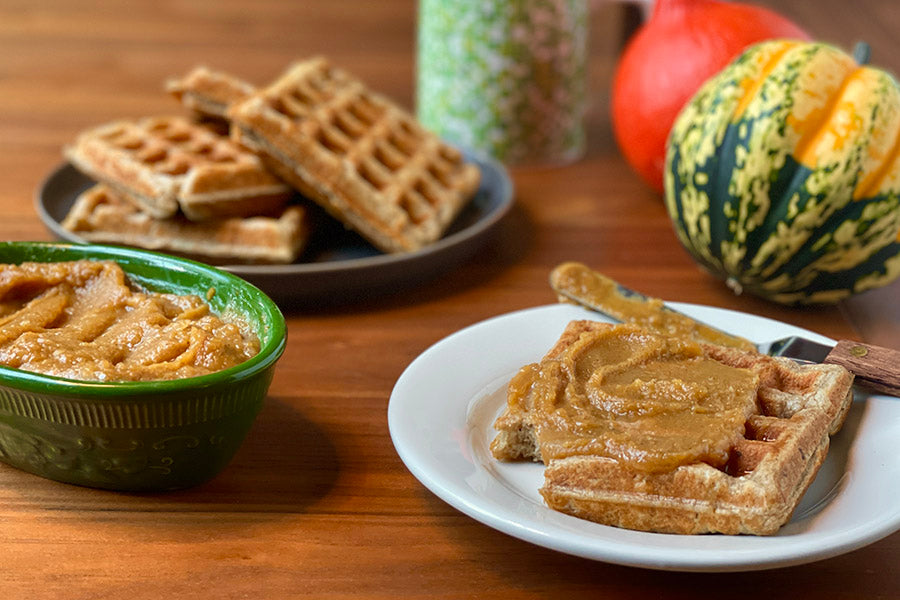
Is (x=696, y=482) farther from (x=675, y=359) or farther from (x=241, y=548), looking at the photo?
(x=241, y=548)

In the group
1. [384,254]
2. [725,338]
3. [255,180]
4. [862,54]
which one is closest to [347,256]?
[384,254]

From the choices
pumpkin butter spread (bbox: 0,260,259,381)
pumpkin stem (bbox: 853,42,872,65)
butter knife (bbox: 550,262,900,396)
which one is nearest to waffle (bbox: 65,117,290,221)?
pumpkin butter spread (bbox: 0,260,259,381)

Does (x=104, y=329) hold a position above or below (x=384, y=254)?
above

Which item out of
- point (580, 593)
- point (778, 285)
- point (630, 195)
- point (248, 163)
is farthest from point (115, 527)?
point (630, 195)

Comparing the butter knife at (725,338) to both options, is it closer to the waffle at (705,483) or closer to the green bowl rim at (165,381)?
the waffle at (705,483)

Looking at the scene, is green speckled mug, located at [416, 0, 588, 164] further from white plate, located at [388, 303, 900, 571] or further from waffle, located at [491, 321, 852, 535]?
waffle, located at [491, 321, 852, 535]

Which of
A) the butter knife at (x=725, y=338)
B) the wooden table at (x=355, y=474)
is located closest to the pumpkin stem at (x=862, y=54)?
the wooden table at (x=355, y=474)

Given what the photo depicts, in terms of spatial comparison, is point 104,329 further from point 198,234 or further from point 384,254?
point 384,254
